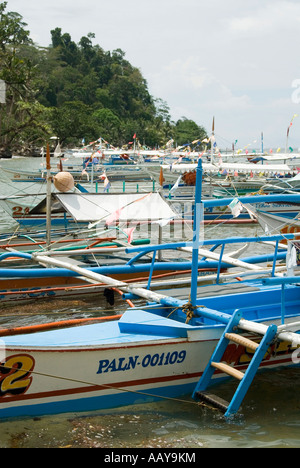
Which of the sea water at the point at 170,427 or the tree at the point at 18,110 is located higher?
the tree at the point at 18,110

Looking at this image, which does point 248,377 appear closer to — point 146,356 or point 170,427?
point 170,427

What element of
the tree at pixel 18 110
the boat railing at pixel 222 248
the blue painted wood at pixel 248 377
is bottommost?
the blue painted wood at pixel 248 377

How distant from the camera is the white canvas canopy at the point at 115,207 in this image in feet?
52.6

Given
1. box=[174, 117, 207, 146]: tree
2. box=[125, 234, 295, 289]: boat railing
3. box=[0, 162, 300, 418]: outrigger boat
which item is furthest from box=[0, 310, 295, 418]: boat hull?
box=[174, 117, 207, 146]: tree

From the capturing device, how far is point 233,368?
7.66 m

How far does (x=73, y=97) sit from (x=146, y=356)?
127 metres

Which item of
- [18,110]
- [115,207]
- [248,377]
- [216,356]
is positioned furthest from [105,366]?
[18,110]

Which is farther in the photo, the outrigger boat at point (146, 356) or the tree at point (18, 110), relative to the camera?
the tree at point (18, 110)

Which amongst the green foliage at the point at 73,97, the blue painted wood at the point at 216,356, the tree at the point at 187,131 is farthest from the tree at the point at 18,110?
the blue painted wood at the point at 216,356

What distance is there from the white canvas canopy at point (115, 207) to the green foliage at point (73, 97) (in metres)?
62.0

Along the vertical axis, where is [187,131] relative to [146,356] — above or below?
above

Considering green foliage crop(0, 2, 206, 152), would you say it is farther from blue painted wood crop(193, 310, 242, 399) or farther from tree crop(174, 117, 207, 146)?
blue painted wood crop(193, 310, 242, 399)

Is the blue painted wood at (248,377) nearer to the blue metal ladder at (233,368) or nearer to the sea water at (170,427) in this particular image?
the blue metal ladder at (233,368)

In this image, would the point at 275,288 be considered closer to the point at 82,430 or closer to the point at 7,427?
the point at 82,430
